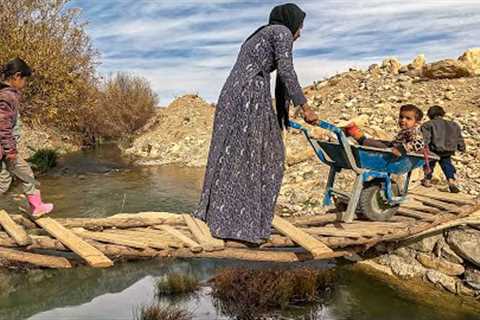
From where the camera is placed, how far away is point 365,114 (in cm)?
1656

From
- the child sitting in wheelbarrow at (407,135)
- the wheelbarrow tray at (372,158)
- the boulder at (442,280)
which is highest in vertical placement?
the child sitting in wheelbarrow at (407,135)

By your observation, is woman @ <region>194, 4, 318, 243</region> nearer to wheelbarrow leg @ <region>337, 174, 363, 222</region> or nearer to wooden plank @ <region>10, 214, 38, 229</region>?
wheelbarrow leg @ <region>337, 174, 363, 222</region>

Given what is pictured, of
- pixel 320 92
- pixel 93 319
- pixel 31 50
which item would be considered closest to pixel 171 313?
pixel 93 319

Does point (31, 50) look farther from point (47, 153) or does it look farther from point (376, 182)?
point (376, 182)

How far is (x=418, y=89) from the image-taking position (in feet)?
58.9

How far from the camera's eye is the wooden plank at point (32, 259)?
463 cm

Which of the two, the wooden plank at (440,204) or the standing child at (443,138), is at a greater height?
the standing child at (443,138)

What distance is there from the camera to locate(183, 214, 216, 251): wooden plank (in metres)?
4.39

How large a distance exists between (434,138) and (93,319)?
18.8 ft

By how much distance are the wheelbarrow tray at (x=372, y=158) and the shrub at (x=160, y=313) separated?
253 cm

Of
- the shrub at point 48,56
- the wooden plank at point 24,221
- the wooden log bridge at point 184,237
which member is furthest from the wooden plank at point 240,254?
the shrub at point 48,56

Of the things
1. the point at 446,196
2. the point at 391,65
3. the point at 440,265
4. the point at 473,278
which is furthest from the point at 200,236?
the point at 391,65

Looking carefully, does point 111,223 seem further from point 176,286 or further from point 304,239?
point 304,239

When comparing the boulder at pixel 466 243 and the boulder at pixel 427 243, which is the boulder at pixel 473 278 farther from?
the boulder at pixel 427 243
